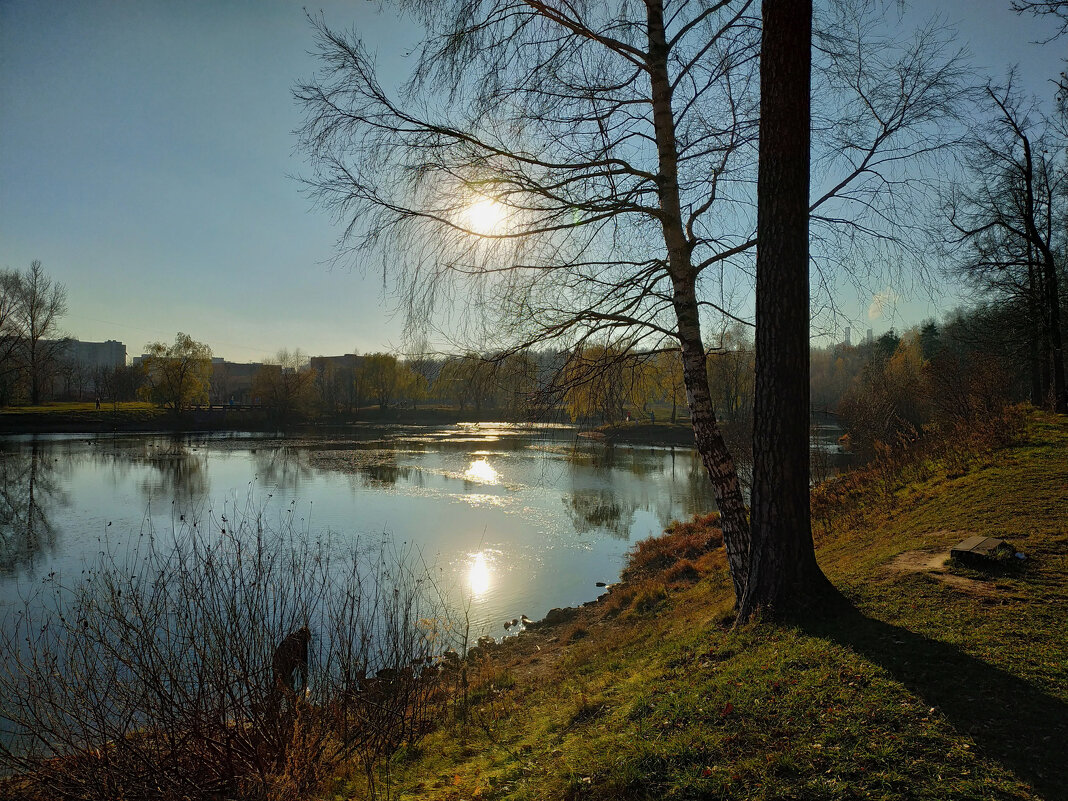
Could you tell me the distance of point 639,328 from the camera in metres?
6.25

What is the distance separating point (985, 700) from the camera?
3.30 m

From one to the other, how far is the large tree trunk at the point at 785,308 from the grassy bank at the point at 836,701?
1.86 ft

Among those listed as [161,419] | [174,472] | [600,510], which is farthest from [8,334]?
[600,510]

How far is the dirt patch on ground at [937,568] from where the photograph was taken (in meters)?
4.99

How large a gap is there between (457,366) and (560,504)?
1765 cm

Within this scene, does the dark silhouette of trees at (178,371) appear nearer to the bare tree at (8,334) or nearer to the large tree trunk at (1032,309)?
the bare tree at (8,334)

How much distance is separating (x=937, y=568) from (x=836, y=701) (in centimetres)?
292

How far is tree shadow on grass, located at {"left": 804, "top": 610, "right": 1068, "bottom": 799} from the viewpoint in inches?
110

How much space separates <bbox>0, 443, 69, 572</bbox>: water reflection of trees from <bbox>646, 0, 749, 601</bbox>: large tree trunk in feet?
50.6

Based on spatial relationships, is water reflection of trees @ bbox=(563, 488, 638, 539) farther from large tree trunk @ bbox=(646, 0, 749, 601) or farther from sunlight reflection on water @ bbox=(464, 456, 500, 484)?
large tree trunk @ bbox=(646, 0, 749, 601)

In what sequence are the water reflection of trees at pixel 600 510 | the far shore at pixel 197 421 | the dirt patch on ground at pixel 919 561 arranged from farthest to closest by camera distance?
1. the far shore at pixel 197 421
2. the water reflection of trees at pixel 600 510
3. the dirt patch on ground at pixel 919 561

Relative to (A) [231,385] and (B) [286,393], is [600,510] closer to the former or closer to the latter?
(B) [286,393]

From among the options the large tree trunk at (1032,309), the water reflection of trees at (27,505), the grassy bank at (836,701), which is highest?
the large tree trunk at (1032,309)

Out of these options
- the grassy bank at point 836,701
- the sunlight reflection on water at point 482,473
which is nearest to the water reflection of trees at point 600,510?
the sunlight reflection on water at point 482,473
